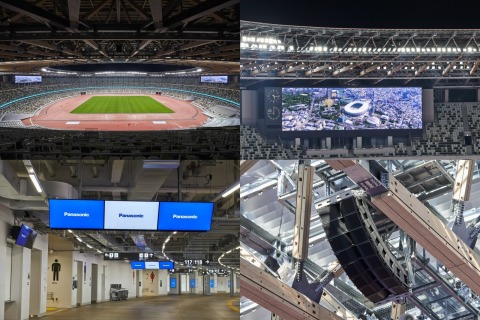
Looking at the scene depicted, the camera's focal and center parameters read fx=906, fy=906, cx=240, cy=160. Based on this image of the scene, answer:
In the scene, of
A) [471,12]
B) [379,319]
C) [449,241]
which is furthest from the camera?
[471,12]

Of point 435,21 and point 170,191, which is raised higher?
point 435,21

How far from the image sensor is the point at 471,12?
7281 mm

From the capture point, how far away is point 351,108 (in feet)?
25.5

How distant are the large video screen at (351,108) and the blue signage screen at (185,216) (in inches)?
43.0

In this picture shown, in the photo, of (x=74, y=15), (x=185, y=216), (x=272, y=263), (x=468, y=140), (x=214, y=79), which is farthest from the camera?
(x=468, y=140)

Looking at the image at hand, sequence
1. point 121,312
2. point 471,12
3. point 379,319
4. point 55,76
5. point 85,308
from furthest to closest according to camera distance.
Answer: point 85,308 < point 121,312 < point 471,12 < point 55,76 < point 379,319

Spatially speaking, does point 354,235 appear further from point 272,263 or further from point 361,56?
point 361,56

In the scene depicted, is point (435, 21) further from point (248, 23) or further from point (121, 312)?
point (121, 312)

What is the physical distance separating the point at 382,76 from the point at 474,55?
2.62 ft

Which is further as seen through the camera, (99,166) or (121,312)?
(121,312)

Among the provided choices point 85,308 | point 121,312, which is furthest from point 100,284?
point 121,312

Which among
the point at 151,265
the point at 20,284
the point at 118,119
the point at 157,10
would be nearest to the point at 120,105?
the point at 118,119

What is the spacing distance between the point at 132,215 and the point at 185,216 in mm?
459

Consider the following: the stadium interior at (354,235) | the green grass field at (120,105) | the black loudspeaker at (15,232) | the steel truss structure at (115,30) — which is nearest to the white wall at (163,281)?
the black loudspeaker at (15,232)
